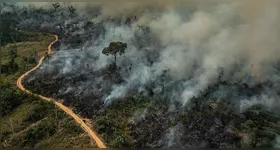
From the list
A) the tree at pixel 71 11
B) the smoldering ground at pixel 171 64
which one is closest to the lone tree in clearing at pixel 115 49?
the smoldering ground at pixel 171 64

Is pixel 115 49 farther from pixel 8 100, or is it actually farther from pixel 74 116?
pixel 8 100

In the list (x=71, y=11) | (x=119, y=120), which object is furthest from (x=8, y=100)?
(x=71, y=11)

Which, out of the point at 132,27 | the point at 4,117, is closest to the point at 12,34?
the point at 132,27

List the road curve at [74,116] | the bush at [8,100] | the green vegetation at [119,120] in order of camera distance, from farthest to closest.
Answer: the bush at [8,100] < the road curve at [74,116] < the green vegetation at [119,120]

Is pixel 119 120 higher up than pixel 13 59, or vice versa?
pixel 13 59

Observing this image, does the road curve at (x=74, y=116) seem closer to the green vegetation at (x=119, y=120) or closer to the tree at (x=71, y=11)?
the green vegetation at (x=119, y=120)

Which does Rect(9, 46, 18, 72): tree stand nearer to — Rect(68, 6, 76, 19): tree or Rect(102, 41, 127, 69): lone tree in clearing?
Rect(102, 41, 127, 69): lone tree in clearing

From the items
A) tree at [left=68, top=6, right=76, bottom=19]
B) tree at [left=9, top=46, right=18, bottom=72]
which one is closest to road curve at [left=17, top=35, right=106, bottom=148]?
tree at [left=9, top=46, right=18, bottom=72]

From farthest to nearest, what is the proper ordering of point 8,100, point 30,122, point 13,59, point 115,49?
point 13,59 < point 115,49 < point 8,100 < point 30,122

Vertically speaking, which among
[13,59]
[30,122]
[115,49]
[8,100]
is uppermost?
[115,49]
